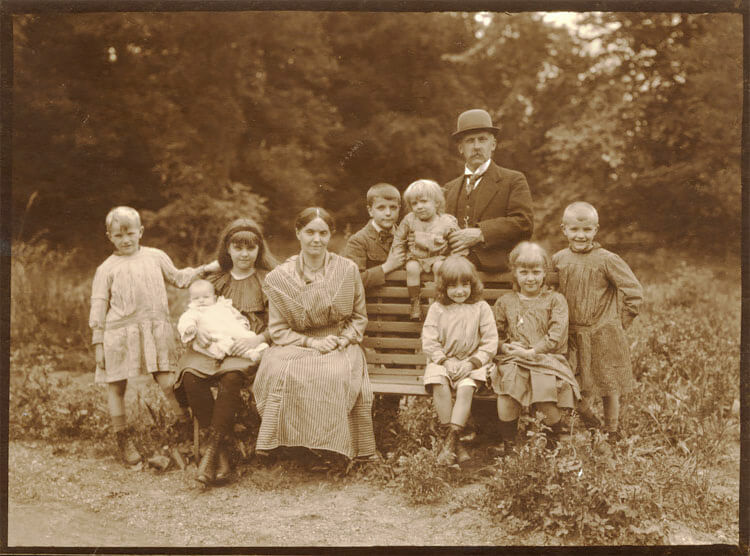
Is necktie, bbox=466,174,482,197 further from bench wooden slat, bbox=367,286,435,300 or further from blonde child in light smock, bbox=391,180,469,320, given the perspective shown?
bench wooden slat, bbox=367,286,435,300

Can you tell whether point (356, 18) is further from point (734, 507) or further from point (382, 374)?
point (734, 507)

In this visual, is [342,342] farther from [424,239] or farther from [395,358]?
[424,239]

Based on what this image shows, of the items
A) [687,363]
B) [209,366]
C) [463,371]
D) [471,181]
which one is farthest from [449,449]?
[687,363]

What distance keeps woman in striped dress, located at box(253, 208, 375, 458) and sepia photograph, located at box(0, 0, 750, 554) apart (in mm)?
17

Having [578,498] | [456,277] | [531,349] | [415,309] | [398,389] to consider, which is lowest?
[578,498]

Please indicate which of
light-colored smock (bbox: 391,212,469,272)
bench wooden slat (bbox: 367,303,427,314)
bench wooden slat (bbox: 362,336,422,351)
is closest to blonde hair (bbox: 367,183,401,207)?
light-colored smock (bbox: 391,212,469,272)

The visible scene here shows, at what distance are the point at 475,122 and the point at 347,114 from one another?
1800 mm

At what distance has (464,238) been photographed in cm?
470

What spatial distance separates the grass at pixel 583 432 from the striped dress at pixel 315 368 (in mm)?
388

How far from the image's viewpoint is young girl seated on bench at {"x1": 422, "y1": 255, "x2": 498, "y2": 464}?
4.30 meters

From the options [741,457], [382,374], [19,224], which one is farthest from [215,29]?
[741,457]

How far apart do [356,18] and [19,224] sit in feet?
9.21

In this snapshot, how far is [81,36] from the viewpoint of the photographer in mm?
5109

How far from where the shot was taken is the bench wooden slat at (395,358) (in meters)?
4.84
